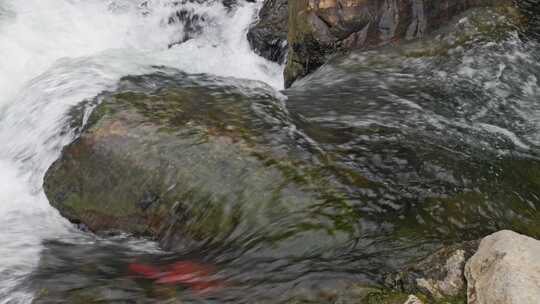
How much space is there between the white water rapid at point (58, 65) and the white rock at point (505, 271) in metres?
2.74

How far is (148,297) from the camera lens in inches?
139

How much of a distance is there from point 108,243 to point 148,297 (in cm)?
144

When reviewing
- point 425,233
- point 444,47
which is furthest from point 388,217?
point 444,47

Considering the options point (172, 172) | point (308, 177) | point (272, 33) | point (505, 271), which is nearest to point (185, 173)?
point (172, 172)

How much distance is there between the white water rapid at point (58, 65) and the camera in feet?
17.1

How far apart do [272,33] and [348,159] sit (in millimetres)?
5514

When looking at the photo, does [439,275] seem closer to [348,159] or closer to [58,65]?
[348,159]

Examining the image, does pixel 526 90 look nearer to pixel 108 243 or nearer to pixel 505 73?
pixel 505 73

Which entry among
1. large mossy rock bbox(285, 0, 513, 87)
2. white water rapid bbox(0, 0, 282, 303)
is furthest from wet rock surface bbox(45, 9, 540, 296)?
large mossy rock bbox(285, 0, 513, 87)

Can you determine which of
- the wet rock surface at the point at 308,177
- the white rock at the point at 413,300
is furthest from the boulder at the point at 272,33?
the white rock at the point at 413,300

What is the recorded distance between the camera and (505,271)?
9.02 ft

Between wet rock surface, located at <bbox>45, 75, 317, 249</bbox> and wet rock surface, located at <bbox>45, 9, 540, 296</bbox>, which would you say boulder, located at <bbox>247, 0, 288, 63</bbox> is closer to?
wet rock surface, located at <bbox>45, 9, 540, 296</bbox>

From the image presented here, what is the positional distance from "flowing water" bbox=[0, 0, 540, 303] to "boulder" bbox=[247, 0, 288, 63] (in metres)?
0.28

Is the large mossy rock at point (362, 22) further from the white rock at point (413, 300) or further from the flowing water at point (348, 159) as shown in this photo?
the white rock at point (413, 300)
